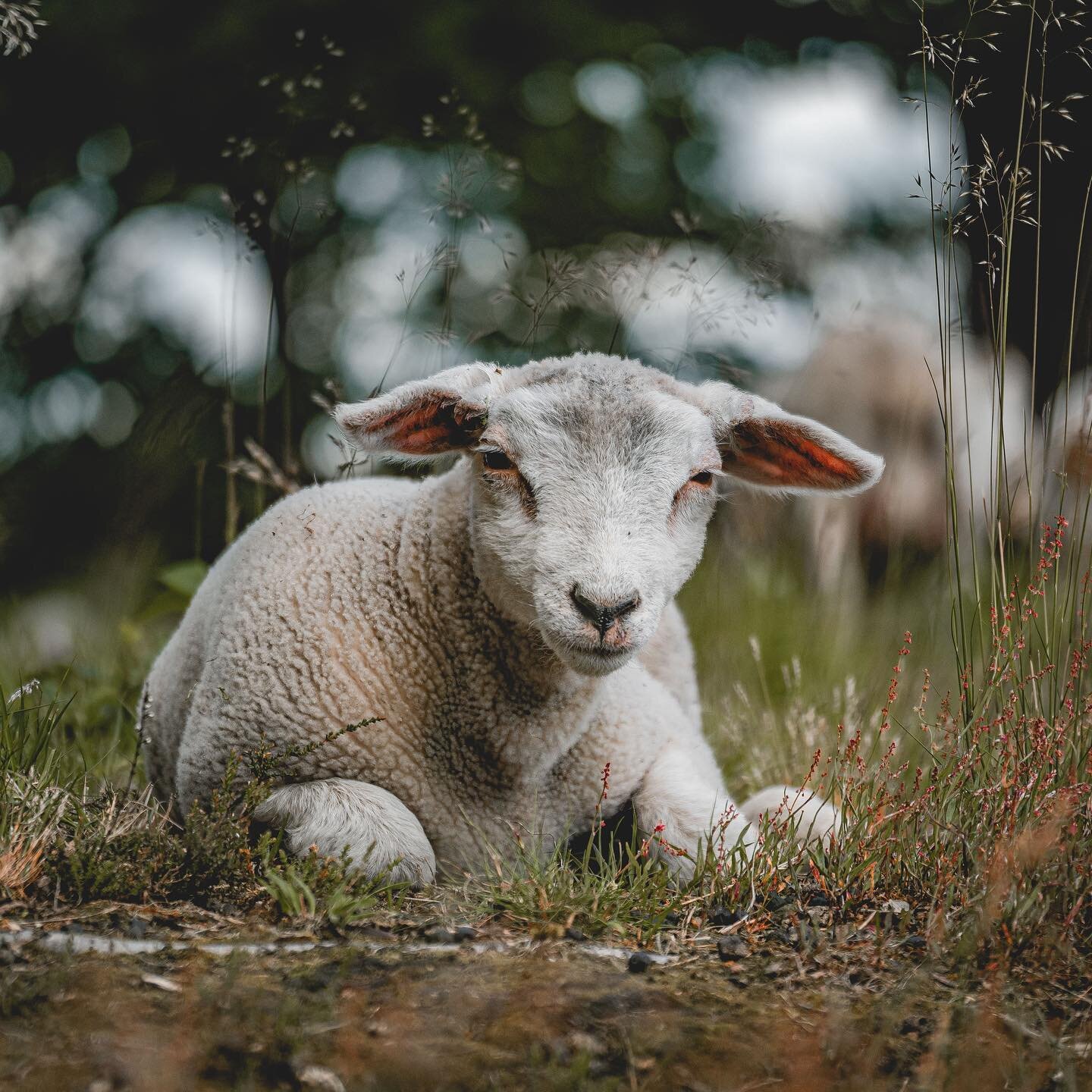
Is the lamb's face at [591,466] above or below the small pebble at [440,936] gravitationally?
above

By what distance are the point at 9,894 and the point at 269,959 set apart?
671mm

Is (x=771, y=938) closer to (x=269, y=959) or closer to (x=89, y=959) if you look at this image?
(x=269, y=959)

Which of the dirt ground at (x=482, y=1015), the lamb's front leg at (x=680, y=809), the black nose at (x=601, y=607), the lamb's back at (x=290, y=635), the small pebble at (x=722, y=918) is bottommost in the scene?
the lamb's front leg at (x=680, y=809)

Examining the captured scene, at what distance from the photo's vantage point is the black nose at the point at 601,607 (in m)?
3.08

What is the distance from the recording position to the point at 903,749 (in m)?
4.75

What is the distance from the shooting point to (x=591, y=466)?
3.36 m

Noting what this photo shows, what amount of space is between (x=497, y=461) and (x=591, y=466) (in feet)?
1.05

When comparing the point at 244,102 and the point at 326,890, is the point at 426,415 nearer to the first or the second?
the point at 326,890

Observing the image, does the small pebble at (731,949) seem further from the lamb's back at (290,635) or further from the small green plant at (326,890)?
the lamb's back at (290,635)

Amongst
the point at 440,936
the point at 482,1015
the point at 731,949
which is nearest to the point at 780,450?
the point at 731,949

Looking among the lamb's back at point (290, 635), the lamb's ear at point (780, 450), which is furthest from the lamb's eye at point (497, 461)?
the lamb's ear at point (780, 450)

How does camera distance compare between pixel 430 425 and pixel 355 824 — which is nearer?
pixel 355 824

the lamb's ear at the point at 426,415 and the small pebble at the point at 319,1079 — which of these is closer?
the small pebble at the point at 319,1079

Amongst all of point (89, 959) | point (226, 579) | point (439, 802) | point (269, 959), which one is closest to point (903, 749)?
point (439, 802)
